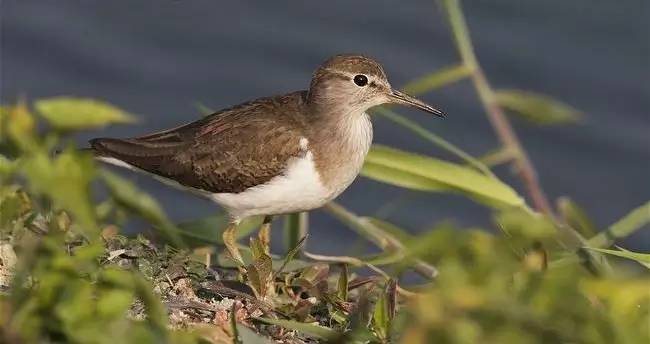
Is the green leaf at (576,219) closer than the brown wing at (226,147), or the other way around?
the brown wing at (226,147)

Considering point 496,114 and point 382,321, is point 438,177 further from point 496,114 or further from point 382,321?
point 382,321

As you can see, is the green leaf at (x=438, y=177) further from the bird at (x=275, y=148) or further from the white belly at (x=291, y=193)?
the white belly at (x=291, y=193)

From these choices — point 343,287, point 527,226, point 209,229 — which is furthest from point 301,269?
point 527,226

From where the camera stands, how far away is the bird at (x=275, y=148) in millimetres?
7266

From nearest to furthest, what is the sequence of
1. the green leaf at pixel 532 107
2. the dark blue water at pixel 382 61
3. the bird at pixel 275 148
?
the bird at pixel 275 148 < the green leaf at pixel 532 107 < the dark blue water at pixel 382 61

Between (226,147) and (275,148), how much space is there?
11.5 inches

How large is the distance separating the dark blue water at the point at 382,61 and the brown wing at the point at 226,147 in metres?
3.45

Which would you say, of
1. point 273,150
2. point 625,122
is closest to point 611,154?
point 625,122

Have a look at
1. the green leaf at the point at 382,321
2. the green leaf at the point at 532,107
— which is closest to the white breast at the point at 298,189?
the green leaf at the point at 532,107

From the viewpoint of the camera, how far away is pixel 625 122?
1200 centimetres

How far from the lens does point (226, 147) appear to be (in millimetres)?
7473

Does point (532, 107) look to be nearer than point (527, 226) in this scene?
No

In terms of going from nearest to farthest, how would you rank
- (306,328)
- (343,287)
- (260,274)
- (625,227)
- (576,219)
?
(306,328), (260,274), (343,287), (625,227), (576,219)

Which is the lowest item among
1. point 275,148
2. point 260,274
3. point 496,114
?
point 260,274
